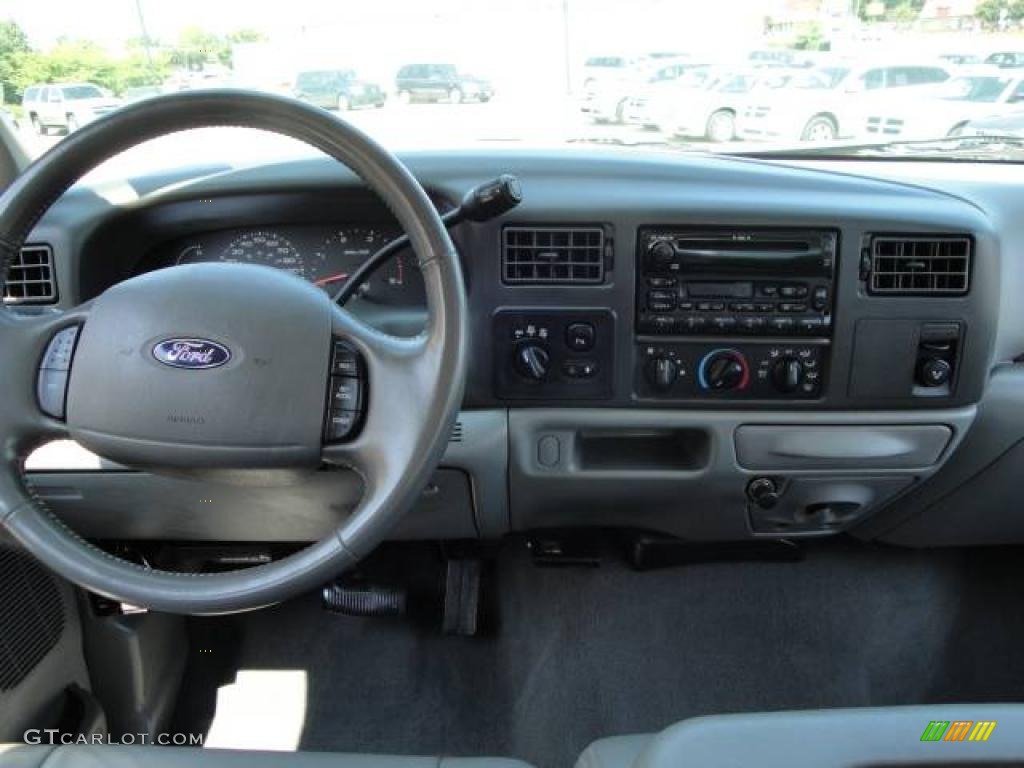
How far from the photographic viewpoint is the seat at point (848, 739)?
1.16 metres

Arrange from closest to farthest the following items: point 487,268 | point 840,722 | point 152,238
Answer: point 840,722 < point 487,268 < point 152,238

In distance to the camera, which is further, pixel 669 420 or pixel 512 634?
pixel 512 634

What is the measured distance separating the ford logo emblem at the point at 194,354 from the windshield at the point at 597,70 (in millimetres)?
652

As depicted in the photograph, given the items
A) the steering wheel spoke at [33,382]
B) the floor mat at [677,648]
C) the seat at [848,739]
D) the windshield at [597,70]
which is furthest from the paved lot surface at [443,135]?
the seat at [848,739]

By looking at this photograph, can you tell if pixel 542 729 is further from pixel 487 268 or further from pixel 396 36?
pixel 396 36

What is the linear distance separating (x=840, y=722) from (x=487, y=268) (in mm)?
930

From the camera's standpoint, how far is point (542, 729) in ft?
7.59

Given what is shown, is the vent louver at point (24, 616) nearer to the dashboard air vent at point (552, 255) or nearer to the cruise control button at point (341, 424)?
the cruise control button at point (341, 424)

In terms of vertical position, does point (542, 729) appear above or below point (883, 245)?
below

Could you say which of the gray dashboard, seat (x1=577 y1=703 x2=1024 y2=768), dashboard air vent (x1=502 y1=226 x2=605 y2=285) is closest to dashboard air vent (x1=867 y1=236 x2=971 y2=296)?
the gray dashboard

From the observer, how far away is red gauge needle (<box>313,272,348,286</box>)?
5.89 feet

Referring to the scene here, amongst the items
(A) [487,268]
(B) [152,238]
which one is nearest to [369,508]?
(A) [487,268]

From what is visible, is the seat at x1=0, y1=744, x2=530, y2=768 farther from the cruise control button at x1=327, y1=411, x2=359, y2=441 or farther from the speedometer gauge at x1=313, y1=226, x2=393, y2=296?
the speedometer gauge at x1=313, y1=226, x2=393, y2=296

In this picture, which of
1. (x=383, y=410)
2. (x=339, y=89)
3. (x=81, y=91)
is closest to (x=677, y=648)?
(x=383, y=410)
